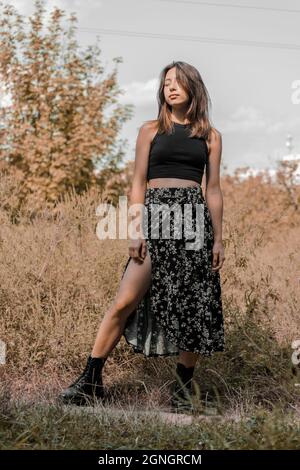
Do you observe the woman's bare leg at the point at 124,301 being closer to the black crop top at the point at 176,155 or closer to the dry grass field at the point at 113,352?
the dry grass field at the point at 113,352

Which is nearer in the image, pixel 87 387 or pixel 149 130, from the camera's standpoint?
pixel 149 130

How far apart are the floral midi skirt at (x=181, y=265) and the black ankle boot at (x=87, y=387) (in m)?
0.42

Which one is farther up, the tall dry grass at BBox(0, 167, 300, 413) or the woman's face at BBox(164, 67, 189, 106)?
the woman's face at BBox(164, 67, 189, 106)

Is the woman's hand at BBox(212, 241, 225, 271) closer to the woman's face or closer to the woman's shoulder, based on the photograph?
the woman's shoulder

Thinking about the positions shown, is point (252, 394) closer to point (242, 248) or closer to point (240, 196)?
point (242, 248)

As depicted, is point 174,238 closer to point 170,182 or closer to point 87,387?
point 170,182

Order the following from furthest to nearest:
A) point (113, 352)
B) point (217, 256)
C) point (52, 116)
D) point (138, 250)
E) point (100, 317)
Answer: point (52, 116), point (100, 317), point (113, 352), point (217, 256), point (138, 250)

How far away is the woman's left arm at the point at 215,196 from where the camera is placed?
401cm

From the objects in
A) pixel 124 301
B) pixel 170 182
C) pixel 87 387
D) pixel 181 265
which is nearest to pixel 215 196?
pixel 170 182

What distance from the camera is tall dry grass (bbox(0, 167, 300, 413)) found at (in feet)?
14.7

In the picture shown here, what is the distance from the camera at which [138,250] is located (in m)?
3.87

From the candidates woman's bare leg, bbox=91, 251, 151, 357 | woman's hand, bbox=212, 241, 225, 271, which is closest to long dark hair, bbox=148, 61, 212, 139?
woman's hand, bbox=212, 241, 225, 271

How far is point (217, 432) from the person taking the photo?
3.09m

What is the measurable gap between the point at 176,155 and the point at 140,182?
0.24m
